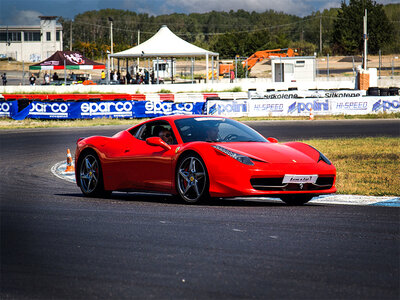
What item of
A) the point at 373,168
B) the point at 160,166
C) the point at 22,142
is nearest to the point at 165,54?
the point at 22,142

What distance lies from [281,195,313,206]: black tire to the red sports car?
1cm

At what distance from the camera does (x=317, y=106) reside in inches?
1303

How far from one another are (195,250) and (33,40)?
100 metres

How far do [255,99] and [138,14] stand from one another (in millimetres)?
154602

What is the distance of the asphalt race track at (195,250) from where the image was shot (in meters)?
4.34

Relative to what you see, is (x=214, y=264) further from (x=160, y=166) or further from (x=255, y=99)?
(x=255, y=99)

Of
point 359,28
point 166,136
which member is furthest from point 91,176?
point 359,28

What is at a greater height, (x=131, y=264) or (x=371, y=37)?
(x=371, y=37)

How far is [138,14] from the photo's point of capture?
18275cm

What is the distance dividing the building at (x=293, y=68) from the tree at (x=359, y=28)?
35.0 m

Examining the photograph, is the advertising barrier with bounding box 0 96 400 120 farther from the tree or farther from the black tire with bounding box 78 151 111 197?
the tree

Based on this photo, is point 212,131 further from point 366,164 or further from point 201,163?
point 366,164

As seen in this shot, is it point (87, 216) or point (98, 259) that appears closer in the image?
point (98, 259)

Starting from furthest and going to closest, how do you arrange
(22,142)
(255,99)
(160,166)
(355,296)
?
(255,99) < (22,142) < (160,166) < (355,296)
